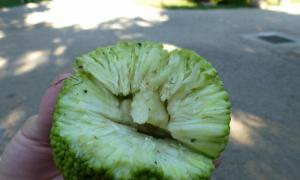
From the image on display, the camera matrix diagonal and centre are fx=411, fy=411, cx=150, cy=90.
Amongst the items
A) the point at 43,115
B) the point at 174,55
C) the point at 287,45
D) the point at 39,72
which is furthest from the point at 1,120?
the point at 287,45

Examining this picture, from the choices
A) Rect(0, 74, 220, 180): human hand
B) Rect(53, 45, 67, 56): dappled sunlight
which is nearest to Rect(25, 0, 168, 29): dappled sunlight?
Rect(53, 45, 67, 56): dappled sunlight

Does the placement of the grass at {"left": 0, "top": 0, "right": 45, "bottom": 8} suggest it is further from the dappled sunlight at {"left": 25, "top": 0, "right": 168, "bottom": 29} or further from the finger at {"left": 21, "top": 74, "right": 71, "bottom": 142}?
the finger at {"left": 21, "top": 74, "right": 71, "bottom": 142}

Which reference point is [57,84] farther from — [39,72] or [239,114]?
[39,72]

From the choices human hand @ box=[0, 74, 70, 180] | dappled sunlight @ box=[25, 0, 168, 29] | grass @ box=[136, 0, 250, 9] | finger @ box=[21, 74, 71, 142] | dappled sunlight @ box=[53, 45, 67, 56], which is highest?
finger @ box=[21, 74, 71, 142]

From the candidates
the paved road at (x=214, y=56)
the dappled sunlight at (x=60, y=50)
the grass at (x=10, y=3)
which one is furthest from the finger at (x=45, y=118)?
the grass at (x=10, y=3)

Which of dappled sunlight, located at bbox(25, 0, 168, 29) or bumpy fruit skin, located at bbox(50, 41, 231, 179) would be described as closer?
bumpy fruit skin, located at bbox(50, 41, 231, 179)
